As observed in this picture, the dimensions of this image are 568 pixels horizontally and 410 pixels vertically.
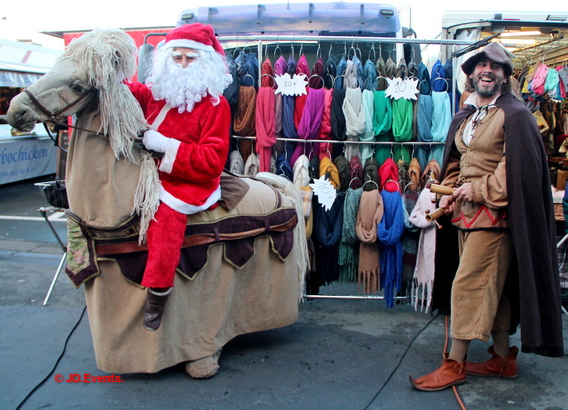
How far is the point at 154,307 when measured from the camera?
274 centimetres

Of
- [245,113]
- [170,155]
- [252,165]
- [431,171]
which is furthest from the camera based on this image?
[252,165]

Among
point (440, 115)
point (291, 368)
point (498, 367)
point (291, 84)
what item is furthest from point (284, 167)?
point (498, 367)

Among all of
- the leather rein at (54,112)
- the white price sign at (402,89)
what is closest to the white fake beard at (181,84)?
the leather rein at (54,112)

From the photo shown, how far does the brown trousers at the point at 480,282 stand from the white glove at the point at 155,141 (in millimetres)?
1674

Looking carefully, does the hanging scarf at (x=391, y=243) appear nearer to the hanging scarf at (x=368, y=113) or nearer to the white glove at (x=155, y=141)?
the hanging scarf at (x=368, y=113)

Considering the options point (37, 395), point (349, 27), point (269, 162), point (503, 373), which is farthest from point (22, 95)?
point (349, 27)

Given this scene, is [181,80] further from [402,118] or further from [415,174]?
[415,174]

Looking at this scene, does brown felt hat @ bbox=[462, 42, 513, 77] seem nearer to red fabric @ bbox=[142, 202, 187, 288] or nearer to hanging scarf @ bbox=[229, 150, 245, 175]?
red fabric @ bbox=[142, 202, 187, 288]

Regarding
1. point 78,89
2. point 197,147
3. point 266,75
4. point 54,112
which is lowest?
point 197,147

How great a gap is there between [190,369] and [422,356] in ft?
4.67

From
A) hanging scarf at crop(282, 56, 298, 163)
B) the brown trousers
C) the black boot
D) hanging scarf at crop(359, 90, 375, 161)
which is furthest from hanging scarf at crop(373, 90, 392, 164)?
the black boot

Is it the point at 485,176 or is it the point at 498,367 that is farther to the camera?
the point at 498,367

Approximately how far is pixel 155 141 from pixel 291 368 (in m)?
1.54

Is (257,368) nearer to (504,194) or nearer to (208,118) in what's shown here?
(208,118)
